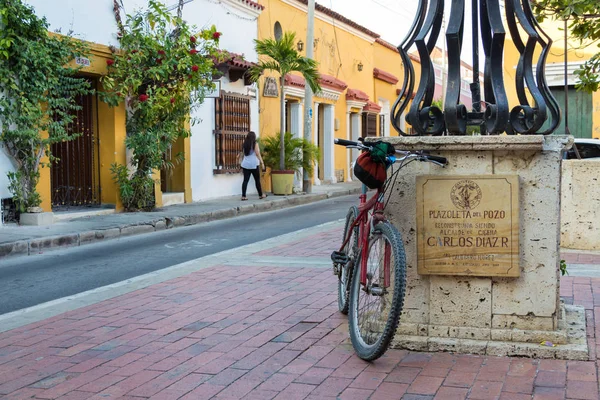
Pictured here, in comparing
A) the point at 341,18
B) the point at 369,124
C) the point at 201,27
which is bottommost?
the point at 369,124

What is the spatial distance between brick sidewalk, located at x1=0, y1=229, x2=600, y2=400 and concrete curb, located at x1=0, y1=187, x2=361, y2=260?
14.8 ft

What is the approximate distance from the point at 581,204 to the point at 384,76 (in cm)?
2441

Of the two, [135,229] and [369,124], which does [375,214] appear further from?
[369,124]

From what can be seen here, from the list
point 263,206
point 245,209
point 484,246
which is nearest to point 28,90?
point 245,209

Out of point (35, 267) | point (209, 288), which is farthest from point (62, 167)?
point (209, 288)

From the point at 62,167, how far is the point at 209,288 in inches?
321

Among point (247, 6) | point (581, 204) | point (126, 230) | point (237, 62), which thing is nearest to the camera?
point (581, 204)

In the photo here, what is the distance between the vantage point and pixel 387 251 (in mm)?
4293

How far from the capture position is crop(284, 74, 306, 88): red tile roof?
21.6 meters

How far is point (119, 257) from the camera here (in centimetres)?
950

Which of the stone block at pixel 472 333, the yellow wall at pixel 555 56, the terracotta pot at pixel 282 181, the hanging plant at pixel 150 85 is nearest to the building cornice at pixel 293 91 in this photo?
the terracotta pot at pixel 282 181

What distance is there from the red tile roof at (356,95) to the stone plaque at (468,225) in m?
23.3

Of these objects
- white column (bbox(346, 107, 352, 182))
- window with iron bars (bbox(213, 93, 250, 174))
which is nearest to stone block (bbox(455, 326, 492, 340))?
window with iron bars (bbox(213, 93, 250, 174))

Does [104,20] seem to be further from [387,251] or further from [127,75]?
[387,251]
